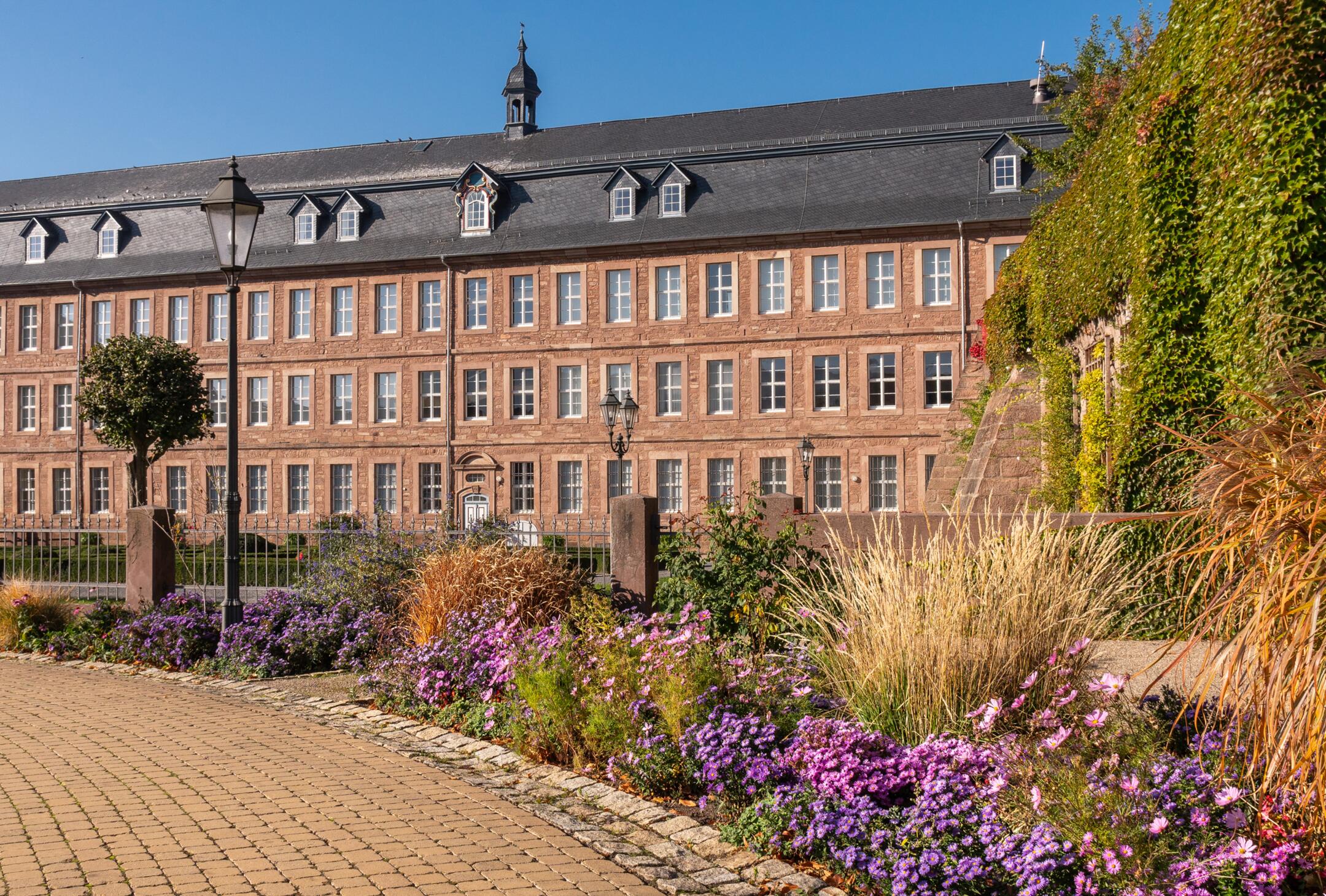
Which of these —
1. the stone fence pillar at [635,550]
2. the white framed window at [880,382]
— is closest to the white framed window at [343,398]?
the white framed window at [880,382]

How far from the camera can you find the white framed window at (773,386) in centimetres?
3416

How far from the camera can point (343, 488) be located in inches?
1487

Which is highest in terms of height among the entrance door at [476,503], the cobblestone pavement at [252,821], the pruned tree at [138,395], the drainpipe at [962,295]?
the drainpipe at [962,295]

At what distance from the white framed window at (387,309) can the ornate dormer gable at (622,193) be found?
7169 millimetres

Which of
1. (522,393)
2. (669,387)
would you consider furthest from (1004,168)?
(522,393)

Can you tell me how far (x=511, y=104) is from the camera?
41.8 meters

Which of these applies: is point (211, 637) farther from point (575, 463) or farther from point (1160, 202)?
point (575, 463)

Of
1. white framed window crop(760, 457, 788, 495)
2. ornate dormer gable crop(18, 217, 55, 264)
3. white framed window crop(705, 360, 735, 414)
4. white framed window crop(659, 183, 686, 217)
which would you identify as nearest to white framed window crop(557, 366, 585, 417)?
white framed window crop(705, 360, 735, 414)

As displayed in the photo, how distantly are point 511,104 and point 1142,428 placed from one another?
3528cm

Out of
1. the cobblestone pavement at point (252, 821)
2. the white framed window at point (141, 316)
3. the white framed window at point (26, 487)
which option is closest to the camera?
the cobblestone pavement at point (252, 821)

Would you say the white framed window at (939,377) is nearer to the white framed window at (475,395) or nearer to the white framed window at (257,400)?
the white framed window at (475,395)

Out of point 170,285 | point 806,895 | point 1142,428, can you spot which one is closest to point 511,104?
point 170,285

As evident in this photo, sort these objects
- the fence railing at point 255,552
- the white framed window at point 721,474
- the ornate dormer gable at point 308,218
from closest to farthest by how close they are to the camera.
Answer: the fence railing at point 255,552, the white framed window at point 721,474, the ornate dormer gable at point 308,218

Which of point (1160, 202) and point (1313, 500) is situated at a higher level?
point (1160, 202)
